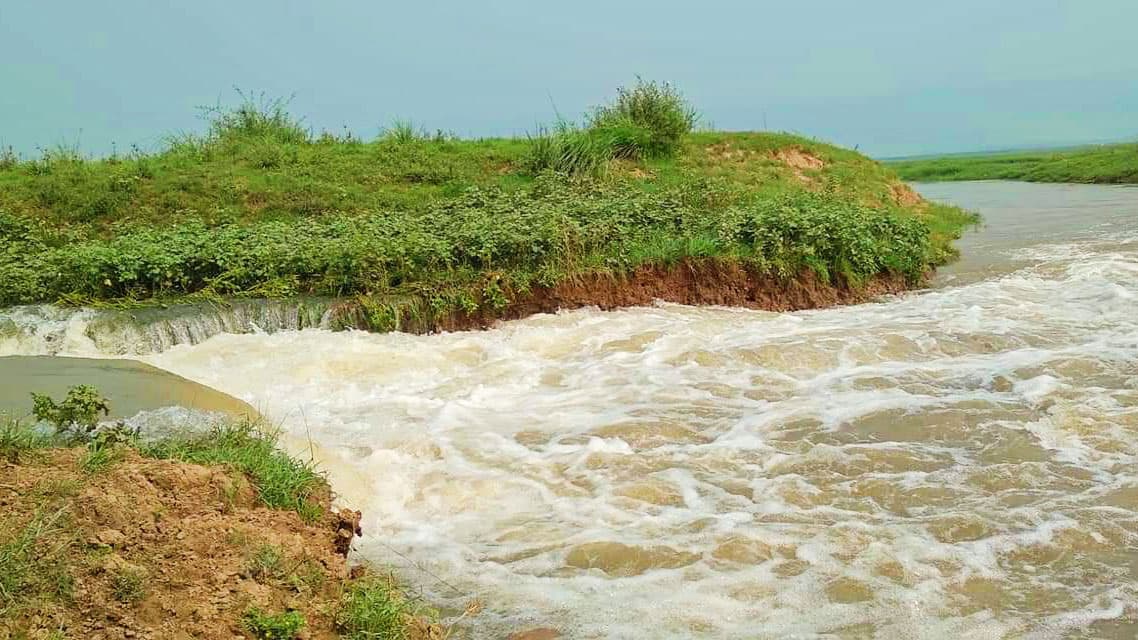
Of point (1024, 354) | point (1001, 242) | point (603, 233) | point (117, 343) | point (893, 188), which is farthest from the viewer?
point (893, 188)

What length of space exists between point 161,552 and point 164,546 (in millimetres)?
39

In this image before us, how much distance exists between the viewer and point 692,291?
11.3 meters

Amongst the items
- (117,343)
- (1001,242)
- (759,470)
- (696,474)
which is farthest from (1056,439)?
(1001,242)

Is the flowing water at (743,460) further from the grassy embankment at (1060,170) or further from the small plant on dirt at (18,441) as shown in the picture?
the grassy embankment at (1060,170)

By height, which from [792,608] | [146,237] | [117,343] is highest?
[146,237]

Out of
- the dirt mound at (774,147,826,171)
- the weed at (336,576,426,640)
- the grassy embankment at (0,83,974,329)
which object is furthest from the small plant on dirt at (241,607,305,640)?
the dirt mound at (774,147,826,171)

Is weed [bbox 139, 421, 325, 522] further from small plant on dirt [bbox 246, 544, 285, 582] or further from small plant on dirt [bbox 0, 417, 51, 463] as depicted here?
small plant on dirt [bbox 246, 544, 285, 582]

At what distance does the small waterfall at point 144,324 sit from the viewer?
9.07 meters

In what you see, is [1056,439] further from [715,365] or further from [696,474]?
[715,365]

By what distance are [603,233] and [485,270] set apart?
167 centimetres

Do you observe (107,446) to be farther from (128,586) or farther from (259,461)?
(128,586)

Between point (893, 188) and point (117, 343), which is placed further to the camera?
point (893, 188)

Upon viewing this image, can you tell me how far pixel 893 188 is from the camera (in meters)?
18.8

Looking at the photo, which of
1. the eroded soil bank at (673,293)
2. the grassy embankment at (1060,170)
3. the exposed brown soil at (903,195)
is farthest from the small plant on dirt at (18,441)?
the grassy embankment at (1060,170)
